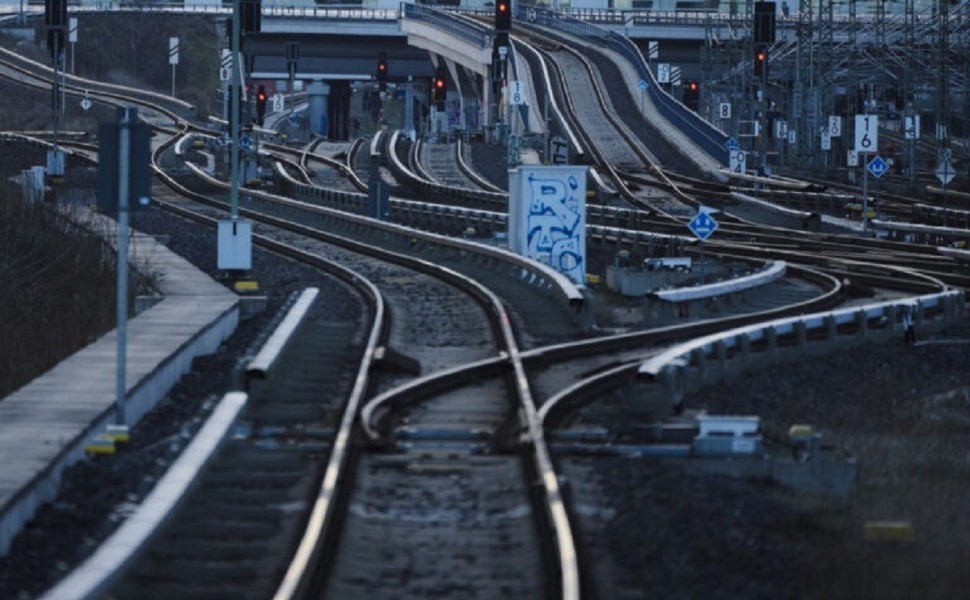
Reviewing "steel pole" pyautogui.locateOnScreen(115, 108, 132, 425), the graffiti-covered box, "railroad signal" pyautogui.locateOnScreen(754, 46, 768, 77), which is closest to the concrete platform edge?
"steel pole" pyautogui.locateOnScreen(115, 108, 132, 425)

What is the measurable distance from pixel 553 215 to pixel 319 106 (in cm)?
8514

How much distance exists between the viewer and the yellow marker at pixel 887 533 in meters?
12.6

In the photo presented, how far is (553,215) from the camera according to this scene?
3262cm

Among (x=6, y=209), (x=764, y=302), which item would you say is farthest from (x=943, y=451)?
(x=6, y=209)

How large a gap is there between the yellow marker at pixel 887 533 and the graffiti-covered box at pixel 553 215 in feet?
62.9

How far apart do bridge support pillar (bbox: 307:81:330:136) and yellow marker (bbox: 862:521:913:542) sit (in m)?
104

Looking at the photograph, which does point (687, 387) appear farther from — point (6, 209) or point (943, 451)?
point (6, 209)

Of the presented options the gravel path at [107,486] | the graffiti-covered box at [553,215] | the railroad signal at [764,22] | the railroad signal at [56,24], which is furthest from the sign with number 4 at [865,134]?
the gravel path at [107,486]

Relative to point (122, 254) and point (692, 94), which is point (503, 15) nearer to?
point (692, 94)

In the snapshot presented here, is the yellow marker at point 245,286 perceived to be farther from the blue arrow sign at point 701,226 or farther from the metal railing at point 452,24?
the metal railing at point 452,24

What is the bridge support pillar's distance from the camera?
→ 116 m

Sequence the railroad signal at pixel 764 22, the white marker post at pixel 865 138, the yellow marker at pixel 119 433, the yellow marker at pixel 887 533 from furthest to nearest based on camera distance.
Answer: the railroad signal at pixel 764 22 → the white marker post at pixel 865 138 → the yellow marker at pixel 119 433 → the yellow marker at pixel 887 533

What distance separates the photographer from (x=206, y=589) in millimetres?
10797

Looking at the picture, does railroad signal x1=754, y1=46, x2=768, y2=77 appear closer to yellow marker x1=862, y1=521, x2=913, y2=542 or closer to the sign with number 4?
the sign with number 4
